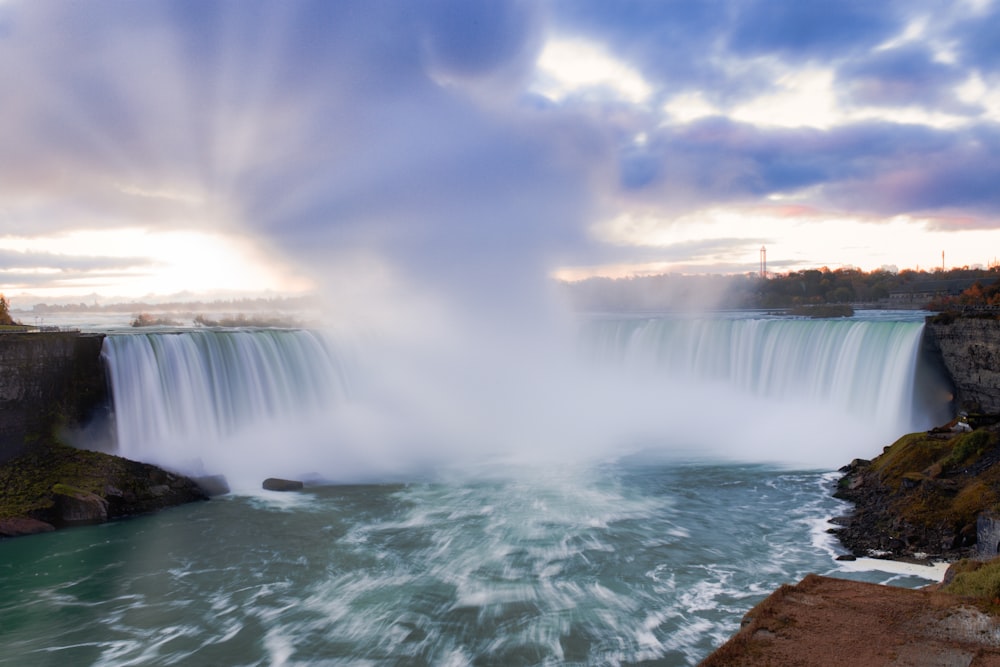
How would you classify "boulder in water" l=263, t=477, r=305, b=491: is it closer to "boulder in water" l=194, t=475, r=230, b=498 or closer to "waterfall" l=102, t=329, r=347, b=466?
"boulder in water" l=194, t=475, r=230, b=498

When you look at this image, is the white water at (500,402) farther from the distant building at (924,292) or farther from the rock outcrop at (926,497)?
the distant building at (924,292)

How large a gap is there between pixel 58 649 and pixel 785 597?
12.1m

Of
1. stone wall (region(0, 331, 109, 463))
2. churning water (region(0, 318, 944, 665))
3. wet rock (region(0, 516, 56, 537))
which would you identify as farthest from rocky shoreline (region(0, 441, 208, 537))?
stone wall (region(0, 331, 109, 463))

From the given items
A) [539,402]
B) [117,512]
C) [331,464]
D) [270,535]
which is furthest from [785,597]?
[539,402]

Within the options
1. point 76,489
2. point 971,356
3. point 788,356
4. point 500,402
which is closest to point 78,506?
point 76,489

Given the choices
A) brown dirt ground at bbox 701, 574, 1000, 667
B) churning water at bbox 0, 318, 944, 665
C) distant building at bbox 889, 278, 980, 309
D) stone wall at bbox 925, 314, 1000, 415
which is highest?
distant building at bbox 889, 278, 980, 309

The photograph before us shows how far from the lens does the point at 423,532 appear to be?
17031 mm

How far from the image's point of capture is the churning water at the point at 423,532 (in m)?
11.5

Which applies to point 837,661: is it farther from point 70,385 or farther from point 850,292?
point 850,292

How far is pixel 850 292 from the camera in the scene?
283 feet

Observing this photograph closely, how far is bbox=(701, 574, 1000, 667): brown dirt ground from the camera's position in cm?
629

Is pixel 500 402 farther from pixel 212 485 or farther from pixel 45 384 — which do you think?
pixel 45 384

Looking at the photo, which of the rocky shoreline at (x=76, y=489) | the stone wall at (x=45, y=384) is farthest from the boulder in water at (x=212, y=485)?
the stone wall at (x=45, y=384)

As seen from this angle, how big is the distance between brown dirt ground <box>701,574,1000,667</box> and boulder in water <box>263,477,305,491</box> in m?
17.0
